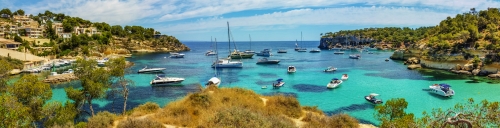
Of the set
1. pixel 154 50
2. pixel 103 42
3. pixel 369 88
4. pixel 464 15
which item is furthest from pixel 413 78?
pixel 154 50

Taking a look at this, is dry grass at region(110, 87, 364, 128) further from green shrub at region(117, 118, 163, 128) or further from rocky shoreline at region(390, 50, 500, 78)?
rocky shoreline at region(390, 50, 500, 78)

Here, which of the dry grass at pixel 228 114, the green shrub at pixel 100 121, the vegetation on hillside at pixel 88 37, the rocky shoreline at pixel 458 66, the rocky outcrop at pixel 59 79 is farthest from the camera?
the vegetation on hillside at pixel 88 37

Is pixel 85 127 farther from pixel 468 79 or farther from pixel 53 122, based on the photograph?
pixel 468 79

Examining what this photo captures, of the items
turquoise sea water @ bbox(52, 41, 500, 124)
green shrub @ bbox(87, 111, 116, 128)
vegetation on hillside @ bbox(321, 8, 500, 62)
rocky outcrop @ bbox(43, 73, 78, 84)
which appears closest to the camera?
green shrub @ bbox(87, 111, 116, 128)

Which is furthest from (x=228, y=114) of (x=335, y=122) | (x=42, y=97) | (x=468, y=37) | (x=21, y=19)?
(x=21, y=19)

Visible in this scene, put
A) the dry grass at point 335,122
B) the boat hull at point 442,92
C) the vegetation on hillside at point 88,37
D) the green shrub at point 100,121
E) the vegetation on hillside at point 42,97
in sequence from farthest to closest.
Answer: the vegetation on hillside at point 88,37, the boat hull at point 442,92, the dry grass at point 335,122, the green shrub at point 100,121, the vegetation on hillside at point 42,97

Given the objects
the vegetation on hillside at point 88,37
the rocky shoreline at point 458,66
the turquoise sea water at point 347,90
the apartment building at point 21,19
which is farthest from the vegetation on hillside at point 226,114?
the apartment building at point 21,19

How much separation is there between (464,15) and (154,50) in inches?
4195

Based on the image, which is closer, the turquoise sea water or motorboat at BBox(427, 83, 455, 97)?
the turquoise sea water

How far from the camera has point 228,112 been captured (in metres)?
14.6

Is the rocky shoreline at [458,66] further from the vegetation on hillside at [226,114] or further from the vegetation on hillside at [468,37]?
the vegetation on hillside at [226,114]

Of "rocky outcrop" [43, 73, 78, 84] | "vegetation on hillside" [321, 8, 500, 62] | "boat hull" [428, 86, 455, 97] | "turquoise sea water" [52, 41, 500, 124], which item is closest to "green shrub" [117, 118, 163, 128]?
"turquoise sea water" [52, 41, 500, 124]

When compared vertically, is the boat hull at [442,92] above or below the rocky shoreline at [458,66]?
below

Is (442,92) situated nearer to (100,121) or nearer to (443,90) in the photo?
(443,90)
